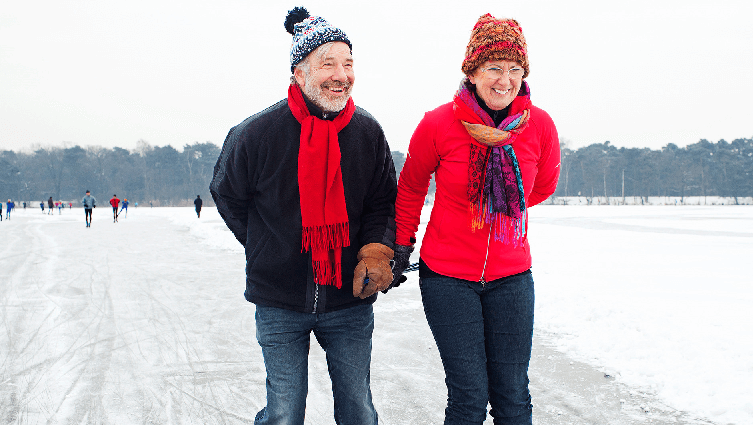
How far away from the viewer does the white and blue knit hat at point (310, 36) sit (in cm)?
200

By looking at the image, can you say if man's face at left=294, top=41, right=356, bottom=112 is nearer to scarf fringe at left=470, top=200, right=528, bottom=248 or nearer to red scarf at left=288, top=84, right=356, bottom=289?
red scarf at left=288, top=84, right=356, bottom=289

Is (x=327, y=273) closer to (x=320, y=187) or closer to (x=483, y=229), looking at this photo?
(x=320, y=187)

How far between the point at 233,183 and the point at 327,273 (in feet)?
1.79

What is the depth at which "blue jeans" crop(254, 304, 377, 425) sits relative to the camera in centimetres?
202

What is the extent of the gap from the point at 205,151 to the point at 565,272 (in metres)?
91.7

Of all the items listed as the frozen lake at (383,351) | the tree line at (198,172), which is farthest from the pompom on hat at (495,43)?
the tree line at (198,172)

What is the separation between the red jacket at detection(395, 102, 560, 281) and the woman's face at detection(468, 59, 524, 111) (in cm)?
17

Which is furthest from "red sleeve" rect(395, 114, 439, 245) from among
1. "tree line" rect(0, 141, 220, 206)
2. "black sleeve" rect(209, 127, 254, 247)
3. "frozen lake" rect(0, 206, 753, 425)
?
"tree line" rect(0, 141, 220, 206)

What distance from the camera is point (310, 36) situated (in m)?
2.01

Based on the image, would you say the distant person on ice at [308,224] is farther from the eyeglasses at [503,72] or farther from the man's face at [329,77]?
the eyeglasses at [503,72]

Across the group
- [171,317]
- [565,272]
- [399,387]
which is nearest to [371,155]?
[399,387]

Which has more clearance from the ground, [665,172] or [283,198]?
[665,172]

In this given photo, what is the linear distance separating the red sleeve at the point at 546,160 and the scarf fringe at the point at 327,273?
1.01 metres

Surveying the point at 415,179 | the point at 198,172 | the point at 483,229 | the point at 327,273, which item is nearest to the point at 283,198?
the point at 327,273
